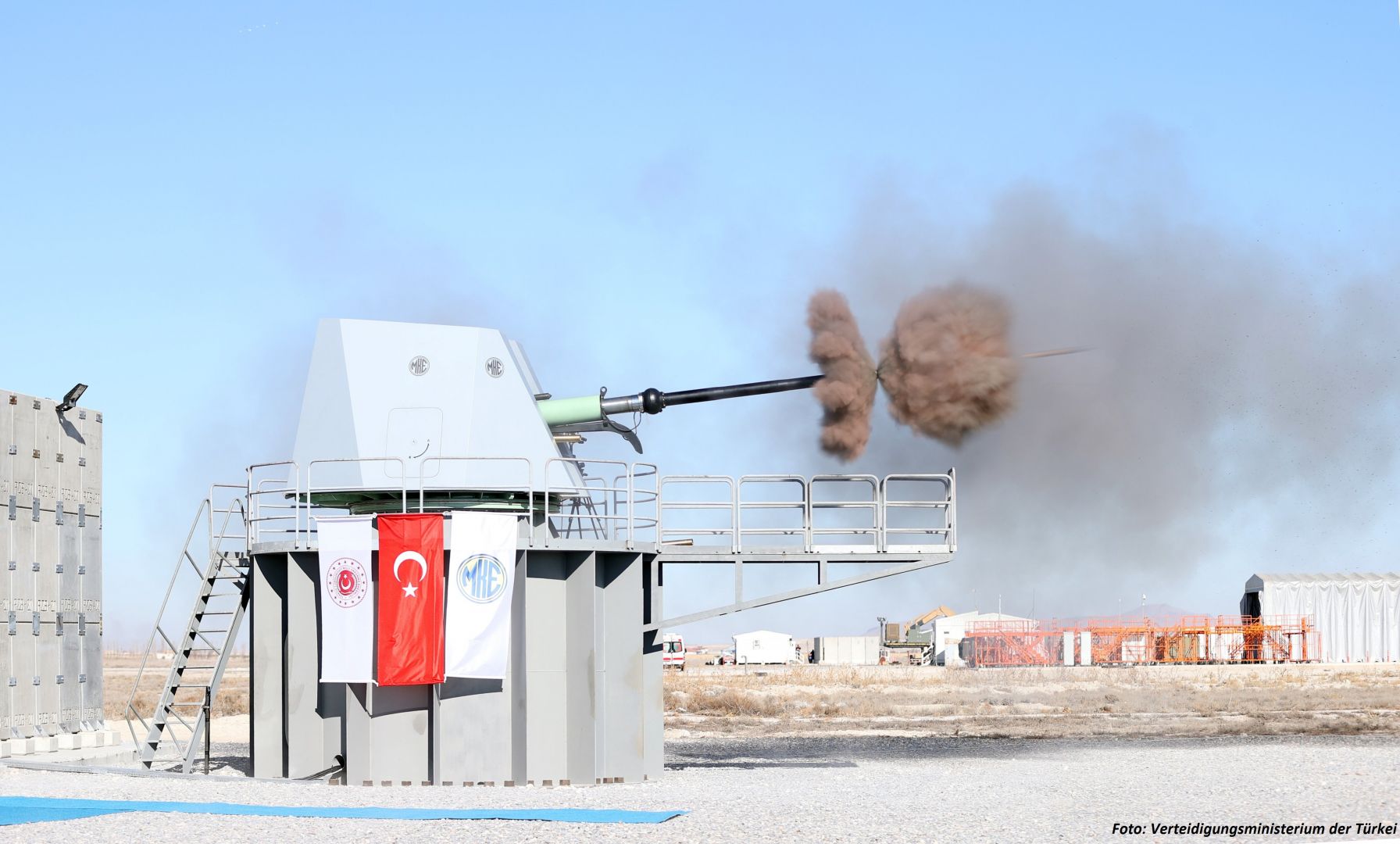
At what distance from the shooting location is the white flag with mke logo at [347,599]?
22500 mm

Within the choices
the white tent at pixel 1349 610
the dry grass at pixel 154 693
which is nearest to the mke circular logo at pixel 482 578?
the dry grass at pixel 154 693

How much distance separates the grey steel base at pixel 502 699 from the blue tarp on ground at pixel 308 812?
351 centimetres

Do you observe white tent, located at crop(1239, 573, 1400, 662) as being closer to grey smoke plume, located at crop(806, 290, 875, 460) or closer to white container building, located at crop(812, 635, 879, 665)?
white container building, located at crop(812, 635, 879, 665)

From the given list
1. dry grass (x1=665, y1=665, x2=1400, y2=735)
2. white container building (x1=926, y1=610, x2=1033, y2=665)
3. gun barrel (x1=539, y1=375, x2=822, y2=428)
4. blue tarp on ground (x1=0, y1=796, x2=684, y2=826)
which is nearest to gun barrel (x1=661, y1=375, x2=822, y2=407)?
gun barrel (x1=539, y1=375, x2=822, y2=428)

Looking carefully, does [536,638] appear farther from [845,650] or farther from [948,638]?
[845,650]

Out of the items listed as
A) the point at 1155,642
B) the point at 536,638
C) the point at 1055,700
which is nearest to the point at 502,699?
the point at 536,638

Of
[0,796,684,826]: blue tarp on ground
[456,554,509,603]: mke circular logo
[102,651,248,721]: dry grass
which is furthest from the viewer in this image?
[102,651,248,721]: dry grass

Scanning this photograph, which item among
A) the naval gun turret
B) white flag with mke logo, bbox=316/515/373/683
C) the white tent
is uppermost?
the naval gun turret

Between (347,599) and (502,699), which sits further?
(502,699)

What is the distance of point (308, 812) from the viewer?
1869cm

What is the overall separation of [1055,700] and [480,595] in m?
32.6

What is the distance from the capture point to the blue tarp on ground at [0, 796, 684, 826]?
17.9 metres

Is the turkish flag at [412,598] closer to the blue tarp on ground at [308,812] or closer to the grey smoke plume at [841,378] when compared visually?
the blue tarp on ground at [308,812]

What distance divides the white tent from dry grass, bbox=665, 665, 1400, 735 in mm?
5334
